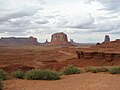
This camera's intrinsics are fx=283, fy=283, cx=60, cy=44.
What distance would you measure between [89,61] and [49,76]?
86.5 ft

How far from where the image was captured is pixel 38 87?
12211 mm

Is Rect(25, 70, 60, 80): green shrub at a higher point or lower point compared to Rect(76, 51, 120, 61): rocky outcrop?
higher

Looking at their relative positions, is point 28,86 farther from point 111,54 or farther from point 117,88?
point 111,54

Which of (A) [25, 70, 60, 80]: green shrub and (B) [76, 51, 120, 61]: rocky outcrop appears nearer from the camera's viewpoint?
(A) [25, 70, 60, 80]: green shrub

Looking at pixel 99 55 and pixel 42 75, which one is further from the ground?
pixel 42 75

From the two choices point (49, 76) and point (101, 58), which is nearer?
point (49, 76)

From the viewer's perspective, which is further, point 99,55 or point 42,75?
point 99,55

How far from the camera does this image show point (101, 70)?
2041 centimetres

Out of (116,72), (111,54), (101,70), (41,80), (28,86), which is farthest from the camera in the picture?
(111,54)

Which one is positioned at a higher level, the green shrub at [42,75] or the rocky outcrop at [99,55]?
the green shrub at [42,75]

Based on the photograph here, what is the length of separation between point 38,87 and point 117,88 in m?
3.35

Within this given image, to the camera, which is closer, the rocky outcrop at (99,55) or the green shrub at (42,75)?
the green shrub at (42,75)

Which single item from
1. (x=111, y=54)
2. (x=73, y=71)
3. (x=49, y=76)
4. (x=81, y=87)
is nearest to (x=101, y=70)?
(x=73, y=71)

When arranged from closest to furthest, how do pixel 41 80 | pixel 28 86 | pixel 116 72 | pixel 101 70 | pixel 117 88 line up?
pixel 117 88 → pixel 28 86 → pixel 41 80 → pixel 116 72 → pixel 101 70
